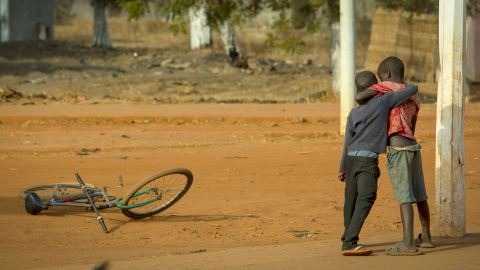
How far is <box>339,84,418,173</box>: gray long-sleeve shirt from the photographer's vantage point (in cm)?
458

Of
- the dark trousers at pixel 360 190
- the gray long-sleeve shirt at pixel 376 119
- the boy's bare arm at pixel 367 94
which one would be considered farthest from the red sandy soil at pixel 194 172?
the boy's bare arm at pixel 367 94

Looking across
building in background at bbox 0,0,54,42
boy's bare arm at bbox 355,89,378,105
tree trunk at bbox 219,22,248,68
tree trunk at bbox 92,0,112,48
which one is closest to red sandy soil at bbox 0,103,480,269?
boy's bare arm at bbox 355,89,378,105

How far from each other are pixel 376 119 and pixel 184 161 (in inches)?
208

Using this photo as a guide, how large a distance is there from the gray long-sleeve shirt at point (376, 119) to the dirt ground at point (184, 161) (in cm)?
131

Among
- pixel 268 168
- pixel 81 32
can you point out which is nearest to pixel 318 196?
pixel 268 168

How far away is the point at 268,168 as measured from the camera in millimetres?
9102

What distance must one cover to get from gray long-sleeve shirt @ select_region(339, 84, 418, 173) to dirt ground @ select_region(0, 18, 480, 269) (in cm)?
131

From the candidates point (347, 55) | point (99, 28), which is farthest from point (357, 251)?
point (99, 28)

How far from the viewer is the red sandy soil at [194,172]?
5703mm

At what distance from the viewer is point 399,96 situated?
15.0 feet

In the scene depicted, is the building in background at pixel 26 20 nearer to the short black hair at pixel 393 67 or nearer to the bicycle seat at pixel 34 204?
the bicycle seat at pixel 34 204

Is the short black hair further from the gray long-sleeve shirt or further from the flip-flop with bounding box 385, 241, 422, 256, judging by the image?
the flip-flop with bounding box 385, 241, 422, 256

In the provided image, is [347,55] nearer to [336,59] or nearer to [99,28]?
[336,59]

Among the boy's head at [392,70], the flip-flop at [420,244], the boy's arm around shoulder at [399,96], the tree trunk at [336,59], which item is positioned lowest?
the flip-flop at [420,244]
